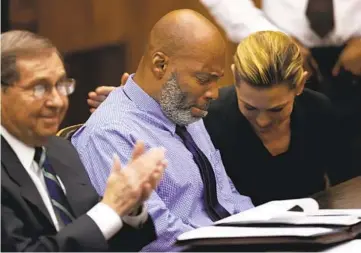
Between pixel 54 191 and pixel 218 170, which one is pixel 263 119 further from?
pixel 54 191

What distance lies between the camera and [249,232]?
7.04ft

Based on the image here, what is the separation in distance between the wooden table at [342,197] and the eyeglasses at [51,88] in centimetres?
87

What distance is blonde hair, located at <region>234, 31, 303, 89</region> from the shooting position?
2902 millimetres

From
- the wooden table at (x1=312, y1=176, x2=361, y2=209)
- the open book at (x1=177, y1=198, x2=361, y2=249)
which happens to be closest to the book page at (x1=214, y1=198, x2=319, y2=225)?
the open book at (x1=177, y1=198, x2=361, y2=249)

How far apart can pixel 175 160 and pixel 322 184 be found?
2.65 ft

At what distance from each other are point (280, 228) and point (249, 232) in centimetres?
8

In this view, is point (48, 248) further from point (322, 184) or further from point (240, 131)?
point (322, 184)

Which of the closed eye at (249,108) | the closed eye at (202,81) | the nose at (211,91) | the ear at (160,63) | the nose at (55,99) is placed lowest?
the closed eye at (249,108)

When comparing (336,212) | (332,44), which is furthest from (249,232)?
(332,44)

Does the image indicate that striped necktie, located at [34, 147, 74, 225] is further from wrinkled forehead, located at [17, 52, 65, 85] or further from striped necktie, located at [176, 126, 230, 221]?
striped necktie, located at [176, 126, 230, 221]

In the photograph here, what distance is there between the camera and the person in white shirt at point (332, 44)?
3.62m

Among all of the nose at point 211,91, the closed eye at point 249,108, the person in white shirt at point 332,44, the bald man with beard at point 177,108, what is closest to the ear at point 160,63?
the bald man with beard at point 177,108

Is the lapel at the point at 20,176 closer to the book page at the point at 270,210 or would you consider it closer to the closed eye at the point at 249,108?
the book page at the point at 270,210

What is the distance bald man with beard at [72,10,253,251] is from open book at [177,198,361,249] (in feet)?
0.87
